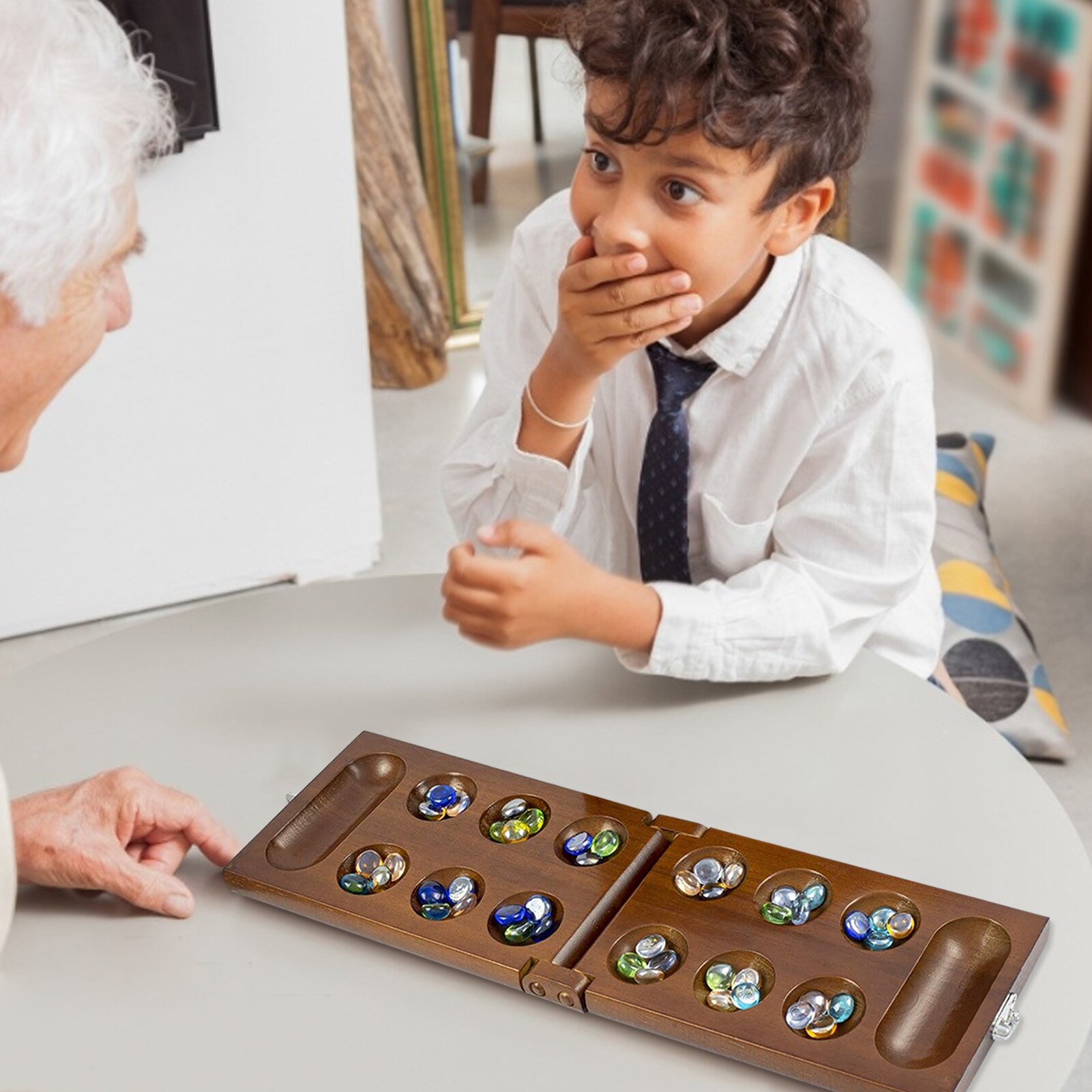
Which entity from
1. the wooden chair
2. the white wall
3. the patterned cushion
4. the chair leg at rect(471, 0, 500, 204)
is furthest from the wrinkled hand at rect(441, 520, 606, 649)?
the chair leg at rect(471, 0, 500, 204)

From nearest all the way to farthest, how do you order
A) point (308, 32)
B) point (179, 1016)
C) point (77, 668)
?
point (179, 1016) < point (77, 668) < point (308, 32)

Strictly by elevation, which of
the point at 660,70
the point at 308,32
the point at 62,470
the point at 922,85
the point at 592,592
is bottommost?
the point at 62,470

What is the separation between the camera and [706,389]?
1692 mm

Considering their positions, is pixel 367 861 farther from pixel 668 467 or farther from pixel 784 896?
pixel 668 467

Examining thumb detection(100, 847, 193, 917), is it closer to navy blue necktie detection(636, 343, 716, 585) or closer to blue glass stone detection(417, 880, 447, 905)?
blue glass stone detection(417, 880, 447, 905)

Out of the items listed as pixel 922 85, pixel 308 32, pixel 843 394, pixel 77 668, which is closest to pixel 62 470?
pixel 308 32

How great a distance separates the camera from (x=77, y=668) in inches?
60.9

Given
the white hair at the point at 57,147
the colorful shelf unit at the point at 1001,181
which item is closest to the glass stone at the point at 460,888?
the white hair at the point at 57,147

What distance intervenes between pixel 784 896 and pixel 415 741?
1.25ft

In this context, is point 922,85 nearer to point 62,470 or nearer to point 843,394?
point 62,470

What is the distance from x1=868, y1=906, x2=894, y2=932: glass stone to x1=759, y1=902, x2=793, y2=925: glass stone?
0.19 feet

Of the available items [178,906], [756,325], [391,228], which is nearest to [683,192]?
[756,325]

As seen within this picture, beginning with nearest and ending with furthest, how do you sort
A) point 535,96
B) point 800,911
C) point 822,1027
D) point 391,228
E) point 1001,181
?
1. point 822,1027
2. point 800,911
3. point 391,228
4. point 1001,181
5. point 535,96

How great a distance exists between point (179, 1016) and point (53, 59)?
695 millimetres
